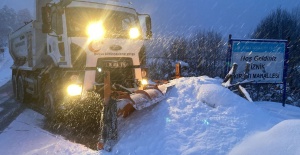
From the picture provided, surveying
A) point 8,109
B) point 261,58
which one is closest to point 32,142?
point 8,109

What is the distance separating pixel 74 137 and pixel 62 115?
121 cm

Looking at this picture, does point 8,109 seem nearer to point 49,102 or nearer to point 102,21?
point 49,102

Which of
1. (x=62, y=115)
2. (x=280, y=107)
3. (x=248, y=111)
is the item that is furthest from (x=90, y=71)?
(x=280, y=107)

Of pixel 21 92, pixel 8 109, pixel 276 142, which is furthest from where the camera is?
pixel 21 92

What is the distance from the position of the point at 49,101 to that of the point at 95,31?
2.30 metres

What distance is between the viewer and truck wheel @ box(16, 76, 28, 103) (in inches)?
410

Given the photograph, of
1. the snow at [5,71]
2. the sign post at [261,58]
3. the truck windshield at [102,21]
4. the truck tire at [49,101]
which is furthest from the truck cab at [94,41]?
the snow at [5,71]

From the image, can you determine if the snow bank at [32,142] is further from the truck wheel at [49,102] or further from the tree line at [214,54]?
the tree line at [214,54]

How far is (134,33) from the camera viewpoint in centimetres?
789

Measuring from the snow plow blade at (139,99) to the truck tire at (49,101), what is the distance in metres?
2.30

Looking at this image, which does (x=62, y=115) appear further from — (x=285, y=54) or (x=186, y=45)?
(x=186, y=45)


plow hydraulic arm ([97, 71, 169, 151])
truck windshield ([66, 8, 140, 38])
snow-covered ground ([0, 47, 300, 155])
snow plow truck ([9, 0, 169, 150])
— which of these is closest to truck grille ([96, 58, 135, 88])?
snow plow truck ([9, 0, 169, 150])

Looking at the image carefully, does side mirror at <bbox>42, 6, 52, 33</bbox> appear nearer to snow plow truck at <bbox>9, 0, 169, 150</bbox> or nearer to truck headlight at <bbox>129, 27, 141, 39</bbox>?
snow plow truck at <bbox>9, 0, 169, 150</bbox>

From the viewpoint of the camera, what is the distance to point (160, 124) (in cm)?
507
